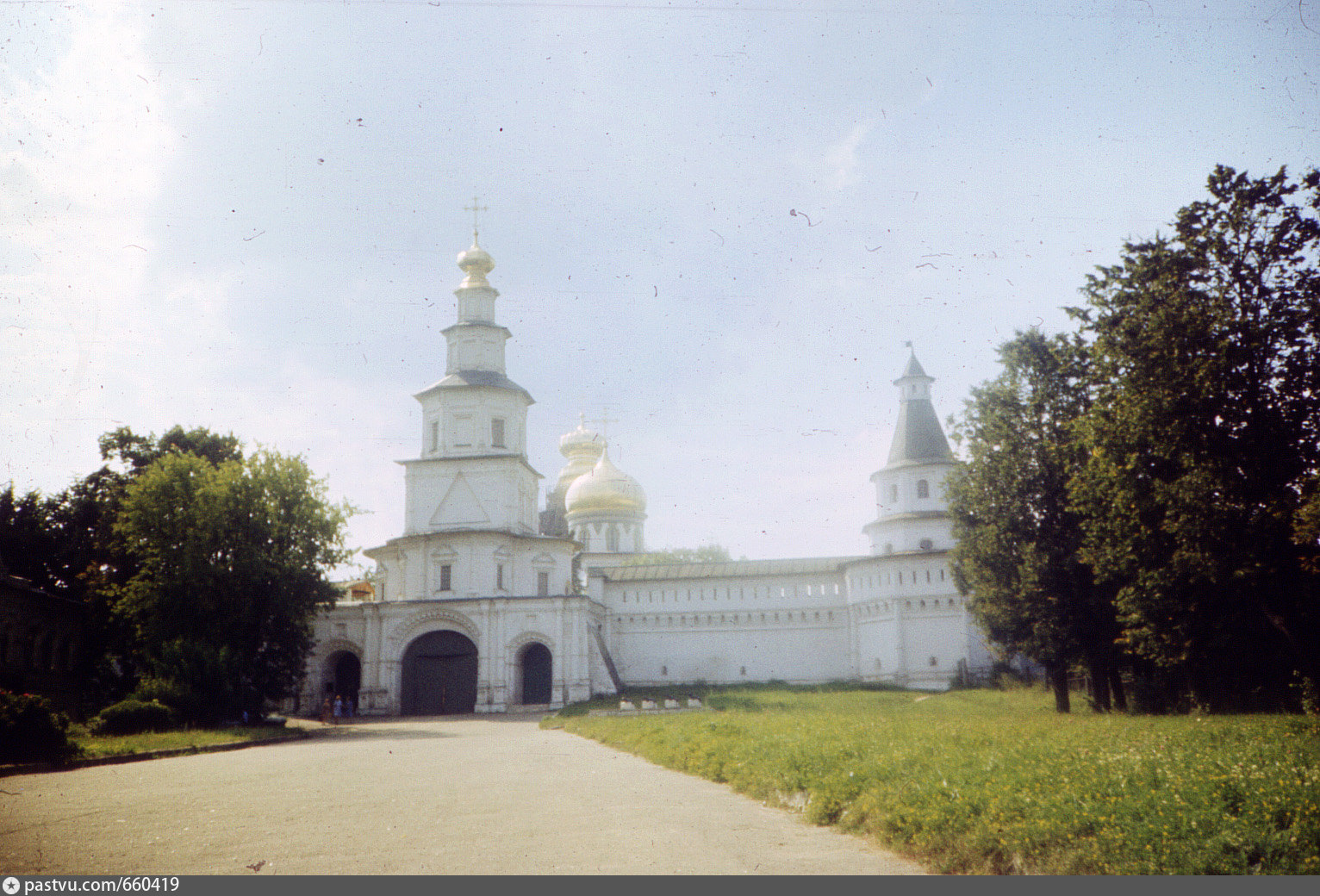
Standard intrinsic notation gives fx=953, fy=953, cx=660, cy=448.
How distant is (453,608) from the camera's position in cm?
4169

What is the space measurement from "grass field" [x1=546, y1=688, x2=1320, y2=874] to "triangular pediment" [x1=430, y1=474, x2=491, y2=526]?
2909 centimetres

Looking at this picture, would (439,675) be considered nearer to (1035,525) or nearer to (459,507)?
(459,507)

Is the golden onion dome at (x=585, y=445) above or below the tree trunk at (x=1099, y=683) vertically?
above

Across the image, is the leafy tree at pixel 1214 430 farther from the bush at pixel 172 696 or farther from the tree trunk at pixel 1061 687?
the bush at pixel 172 696

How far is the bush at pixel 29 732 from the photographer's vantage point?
51.5 ft

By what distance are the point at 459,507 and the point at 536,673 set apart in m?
8.34

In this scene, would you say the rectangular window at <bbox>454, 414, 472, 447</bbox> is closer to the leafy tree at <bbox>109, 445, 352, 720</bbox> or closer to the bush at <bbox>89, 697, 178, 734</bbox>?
the leafy tree at <bbox>109, 445, 352, 720</bbox>

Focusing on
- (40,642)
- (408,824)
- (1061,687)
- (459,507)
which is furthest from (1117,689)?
(40,642)

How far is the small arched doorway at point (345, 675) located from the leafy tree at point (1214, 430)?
34024mm

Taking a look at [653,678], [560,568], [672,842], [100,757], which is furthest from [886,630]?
[672,842]

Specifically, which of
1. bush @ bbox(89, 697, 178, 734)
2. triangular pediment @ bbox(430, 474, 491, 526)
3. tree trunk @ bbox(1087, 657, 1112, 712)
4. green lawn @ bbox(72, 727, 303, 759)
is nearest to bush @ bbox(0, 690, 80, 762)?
green lawn @ bbox(72, 727, 303, 759)

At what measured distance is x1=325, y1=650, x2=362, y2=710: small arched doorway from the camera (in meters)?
43.1

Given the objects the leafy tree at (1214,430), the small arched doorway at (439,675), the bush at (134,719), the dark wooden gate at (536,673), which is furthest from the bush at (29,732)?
the dark wooden gate at (536,673)

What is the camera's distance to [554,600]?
1640 inches
